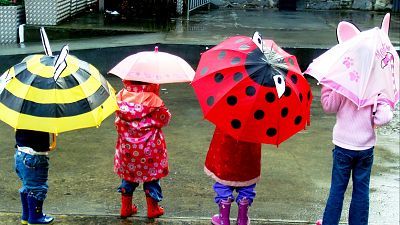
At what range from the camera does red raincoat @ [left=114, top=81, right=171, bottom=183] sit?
158 inches

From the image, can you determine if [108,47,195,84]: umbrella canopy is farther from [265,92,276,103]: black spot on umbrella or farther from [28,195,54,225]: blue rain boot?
[28,195,54,225]: blue rain boot

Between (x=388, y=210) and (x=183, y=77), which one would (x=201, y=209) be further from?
(x=388, y=210)

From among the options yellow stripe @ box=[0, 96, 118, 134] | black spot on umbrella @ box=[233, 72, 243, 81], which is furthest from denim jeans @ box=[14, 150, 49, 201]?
black spot on umbrella @ box=[233, 72, 243, 81]

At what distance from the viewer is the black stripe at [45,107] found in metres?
3.42

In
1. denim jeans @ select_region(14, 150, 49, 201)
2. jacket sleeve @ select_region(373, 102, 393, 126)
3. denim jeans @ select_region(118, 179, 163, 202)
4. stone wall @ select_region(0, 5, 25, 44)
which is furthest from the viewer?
stone wall @ select_region(0, 5, 25, 44)

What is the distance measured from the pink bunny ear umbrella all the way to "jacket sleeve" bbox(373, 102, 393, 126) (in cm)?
4

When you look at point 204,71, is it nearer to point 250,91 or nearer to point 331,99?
point 250,91

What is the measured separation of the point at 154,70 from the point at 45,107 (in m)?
0.89

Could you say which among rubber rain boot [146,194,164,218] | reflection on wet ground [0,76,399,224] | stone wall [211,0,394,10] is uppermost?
stone wall [211,0,394,10]

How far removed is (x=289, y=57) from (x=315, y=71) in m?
0.21

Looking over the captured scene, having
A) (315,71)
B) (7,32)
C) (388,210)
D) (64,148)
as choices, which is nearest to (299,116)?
(315,71)

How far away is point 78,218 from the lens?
14.1 feet

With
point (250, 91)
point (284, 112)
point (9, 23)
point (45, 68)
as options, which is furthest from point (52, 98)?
point (9, 23)

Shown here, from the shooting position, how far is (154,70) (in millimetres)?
4020
